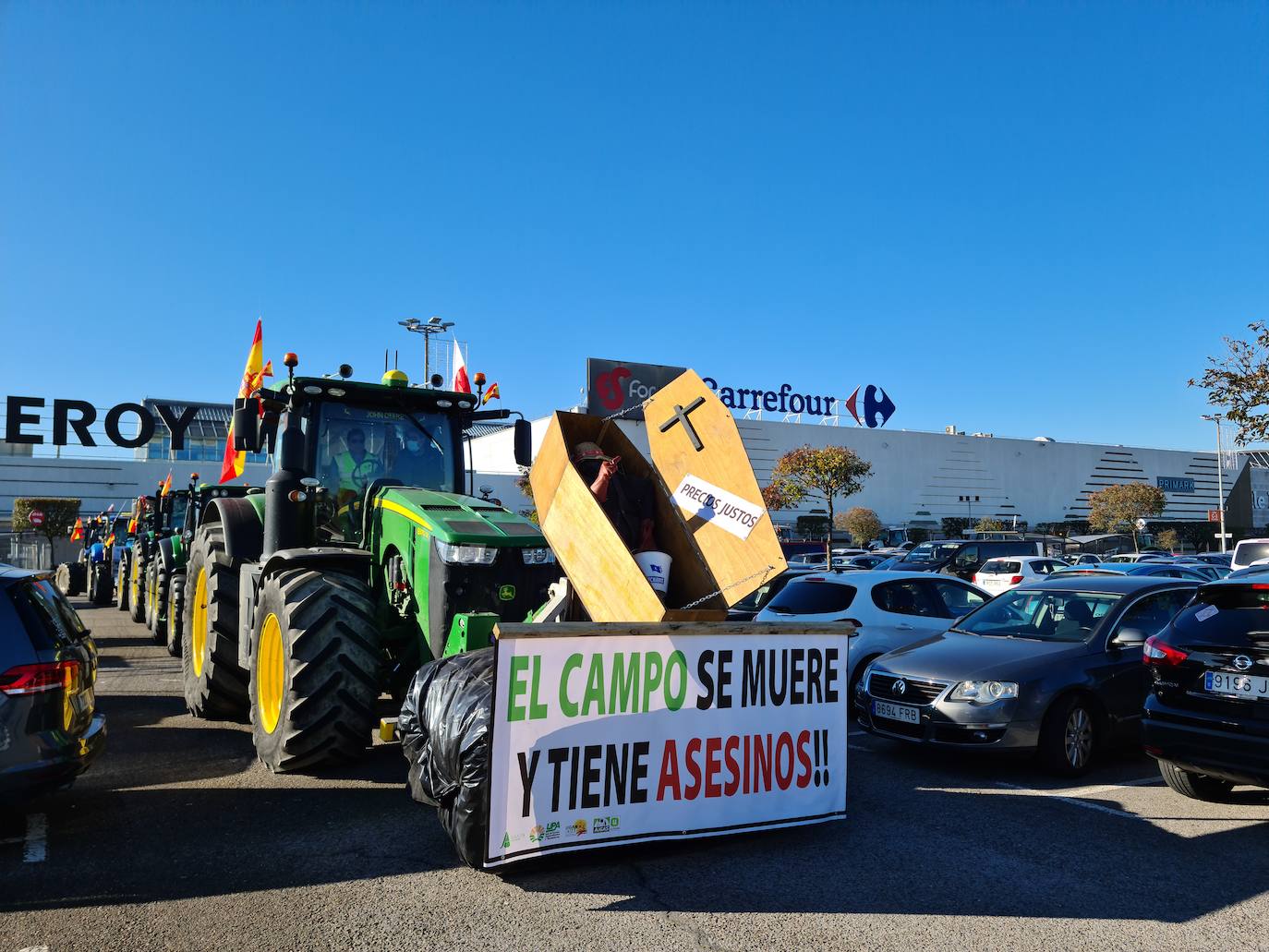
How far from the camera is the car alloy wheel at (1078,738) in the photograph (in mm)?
6867

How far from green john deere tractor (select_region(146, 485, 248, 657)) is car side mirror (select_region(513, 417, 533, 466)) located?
13.6ft

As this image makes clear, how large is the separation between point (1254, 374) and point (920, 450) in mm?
45530

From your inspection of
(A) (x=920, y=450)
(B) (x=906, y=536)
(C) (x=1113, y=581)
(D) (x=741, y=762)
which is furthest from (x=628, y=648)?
(A) (x=920, y=450)

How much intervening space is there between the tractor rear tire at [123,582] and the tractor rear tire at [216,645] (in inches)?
544

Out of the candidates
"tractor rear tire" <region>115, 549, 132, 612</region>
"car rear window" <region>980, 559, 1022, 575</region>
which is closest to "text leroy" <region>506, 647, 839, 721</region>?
"car rear window" <region>980, 559, 1022, 575</region>

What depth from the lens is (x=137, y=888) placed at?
4.32 metres

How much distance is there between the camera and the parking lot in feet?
12.8

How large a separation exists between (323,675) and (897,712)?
167 inches

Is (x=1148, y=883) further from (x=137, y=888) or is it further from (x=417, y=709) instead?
(x=137, y=888)

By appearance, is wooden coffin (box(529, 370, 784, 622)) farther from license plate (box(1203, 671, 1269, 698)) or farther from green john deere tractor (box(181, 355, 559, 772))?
license plate (box(1203, 671, 1269, 698))

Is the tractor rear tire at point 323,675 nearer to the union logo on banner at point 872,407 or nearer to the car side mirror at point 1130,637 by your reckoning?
the car side mirror at point 1130,637

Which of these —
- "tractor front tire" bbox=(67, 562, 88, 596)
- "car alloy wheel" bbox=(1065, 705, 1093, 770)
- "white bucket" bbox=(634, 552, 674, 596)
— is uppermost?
"white bucket" bbox=(634, 552, 674, 596)

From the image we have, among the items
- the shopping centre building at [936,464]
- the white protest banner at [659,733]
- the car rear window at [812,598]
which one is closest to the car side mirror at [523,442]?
the white protest banner at [659,733]

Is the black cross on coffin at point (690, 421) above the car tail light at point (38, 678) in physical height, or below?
above
